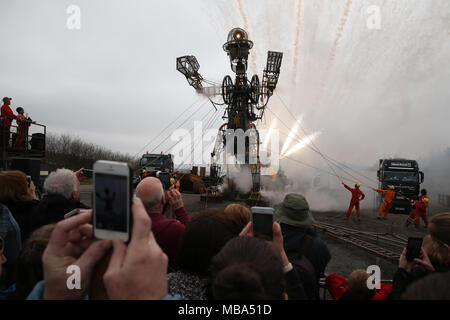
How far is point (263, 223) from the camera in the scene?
1.77 m

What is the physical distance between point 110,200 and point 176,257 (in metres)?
0.79

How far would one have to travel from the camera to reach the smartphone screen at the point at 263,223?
5.80 feet

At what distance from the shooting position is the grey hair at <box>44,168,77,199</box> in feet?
9.52

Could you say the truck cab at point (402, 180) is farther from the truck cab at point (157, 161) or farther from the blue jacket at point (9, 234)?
the blue jacket at point (9, 234)

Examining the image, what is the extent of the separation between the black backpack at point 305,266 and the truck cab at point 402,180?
52.3 ft

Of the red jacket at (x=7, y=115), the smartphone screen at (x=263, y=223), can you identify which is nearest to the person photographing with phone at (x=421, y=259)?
the smartphone screen at (x=263, y=223)

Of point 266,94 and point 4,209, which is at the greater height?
point 266,94

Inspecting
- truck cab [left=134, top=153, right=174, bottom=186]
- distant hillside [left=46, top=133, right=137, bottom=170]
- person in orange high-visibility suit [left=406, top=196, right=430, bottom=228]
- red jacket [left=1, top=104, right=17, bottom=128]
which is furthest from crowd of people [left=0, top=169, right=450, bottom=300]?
distant hillside [left=46, top=133, right=137, bottom=170]

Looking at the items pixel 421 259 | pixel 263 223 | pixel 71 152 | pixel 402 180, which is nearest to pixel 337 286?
pixel 421 259

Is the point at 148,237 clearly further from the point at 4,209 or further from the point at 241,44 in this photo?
the point at 241,44
